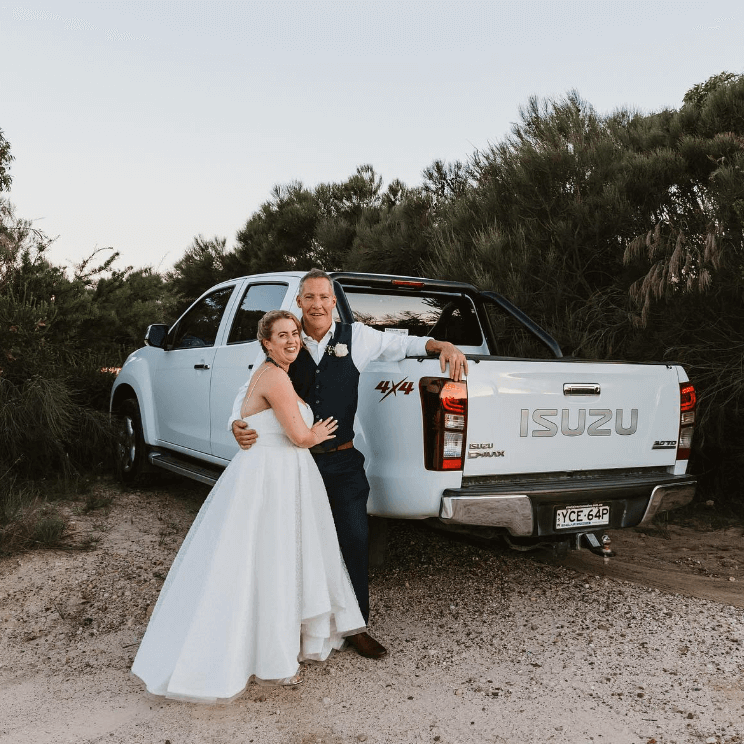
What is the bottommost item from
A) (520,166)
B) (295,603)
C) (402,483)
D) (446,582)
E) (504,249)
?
(446,582)

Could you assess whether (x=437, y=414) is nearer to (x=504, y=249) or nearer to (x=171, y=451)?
(x=171, y=451)

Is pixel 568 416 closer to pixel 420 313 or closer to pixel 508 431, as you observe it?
pixel 508 431

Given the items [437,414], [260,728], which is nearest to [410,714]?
[260,728]

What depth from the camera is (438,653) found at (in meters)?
3.75

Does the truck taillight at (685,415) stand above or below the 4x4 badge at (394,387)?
below

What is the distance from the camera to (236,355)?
5137 millimetres

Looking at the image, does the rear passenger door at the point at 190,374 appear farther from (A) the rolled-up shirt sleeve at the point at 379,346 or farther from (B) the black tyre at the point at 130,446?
(A) the rolled-up shirt sleeve at the point at 379,346

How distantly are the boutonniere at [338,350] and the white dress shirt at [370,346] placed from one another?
45 mm

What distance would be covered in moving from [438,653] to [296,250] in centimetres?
1421

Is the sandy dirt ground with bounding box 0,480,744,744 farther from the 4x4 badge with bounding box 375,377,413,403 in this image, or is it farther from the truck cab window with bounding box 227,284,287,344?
the truck cab window with bounding box 227,284,287,344

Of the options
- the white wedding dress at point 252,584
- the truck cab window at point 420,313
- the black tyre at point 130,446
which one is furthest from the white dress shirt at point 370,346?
the black tyre at point 130,446

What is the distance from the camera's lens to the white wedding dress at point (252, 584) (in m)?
3.14

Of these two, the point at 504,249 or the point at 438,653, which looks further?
the point at 504,249

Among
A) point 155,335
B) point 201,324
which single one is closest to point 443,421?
point 201,324
